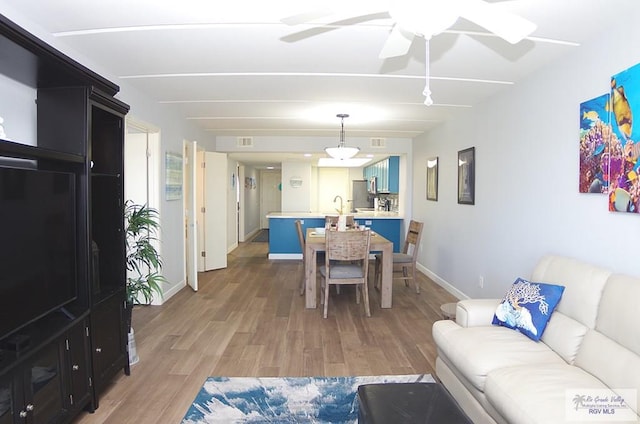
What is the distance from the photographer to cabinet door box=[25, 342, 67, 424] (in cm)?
169

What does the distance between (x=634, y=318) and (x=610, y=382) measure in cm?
33

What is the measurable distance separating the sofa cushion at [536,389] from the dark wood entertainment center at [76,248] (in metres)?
2.15

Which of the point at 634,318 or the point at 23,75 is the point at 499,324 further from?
the point at 23,75

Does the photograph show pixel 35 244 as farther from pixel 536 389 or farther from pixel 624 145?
pixel 624 145

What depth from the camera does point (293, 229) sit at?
24.1ft

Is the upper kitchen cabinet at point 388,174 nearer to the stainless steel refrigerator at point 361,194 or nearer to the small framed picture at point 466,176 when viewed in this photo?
the stainless steel refrigerator at point 361,194

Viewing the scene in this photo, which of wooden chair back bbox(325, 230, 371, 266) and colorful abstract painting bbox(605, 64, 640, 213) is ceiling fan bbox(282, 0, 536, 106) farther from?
wooden chair back bbox(325, 230, 371, 266)

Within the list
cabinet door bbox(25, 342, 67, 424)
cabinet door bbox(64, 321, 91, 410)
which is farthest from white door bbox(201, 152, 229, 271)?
cabinet door bbox(25, 342, 67, 424)

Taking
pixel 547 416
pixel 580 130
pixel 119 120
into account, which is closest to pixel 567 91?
pixel 580 130

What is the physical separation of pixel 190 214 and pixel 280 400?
333 cm

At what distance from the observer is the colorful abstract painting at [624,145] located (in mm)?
2059

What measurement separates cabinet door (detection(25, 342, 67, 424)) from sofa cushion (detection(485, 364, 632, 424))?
216 cm

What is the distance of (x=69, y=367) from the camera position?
78.0 inches

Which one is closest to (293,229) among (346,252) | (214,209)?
(214,209)
